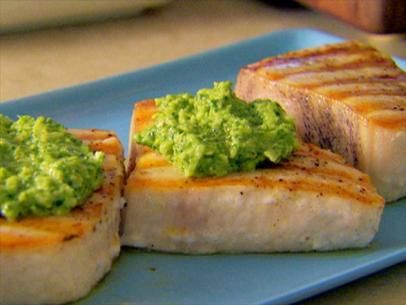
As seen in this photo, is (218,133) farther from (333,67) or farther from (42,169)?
(333,67)

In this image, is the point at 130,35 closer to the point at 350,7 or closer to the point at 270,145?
the point at 350,7

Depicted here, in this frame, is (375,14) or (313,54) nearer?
(313,54)

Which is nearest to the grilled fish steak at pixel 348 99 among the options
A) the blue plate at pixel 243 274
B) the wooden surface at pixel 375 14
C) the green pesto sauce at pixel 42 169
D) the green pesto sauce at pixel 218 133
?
the blue plate at pixel 243 274

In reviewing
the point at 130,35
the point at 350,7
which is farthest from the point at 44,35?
the point at 350,7

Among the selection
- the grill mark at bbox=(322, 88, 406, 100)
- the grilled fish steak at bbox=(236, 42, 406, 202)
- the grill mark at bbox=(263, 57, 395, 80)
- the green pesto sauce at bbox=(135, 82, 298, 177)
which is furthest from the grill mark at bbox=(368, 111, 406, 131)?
the grill mark at bbox=(263, 57, 395, 80)

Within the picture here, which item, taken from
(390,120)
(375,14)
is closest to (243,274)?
(390,120)

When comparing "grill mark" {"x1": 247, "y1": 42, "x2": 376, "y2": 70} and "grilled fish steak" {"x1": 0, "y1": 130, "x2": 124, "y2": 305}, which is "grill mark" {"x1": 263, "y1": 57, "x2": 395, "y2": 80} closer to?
"grill mark" {"x1": 247, "y1": 42, "x2": 376, "y2": 70}
